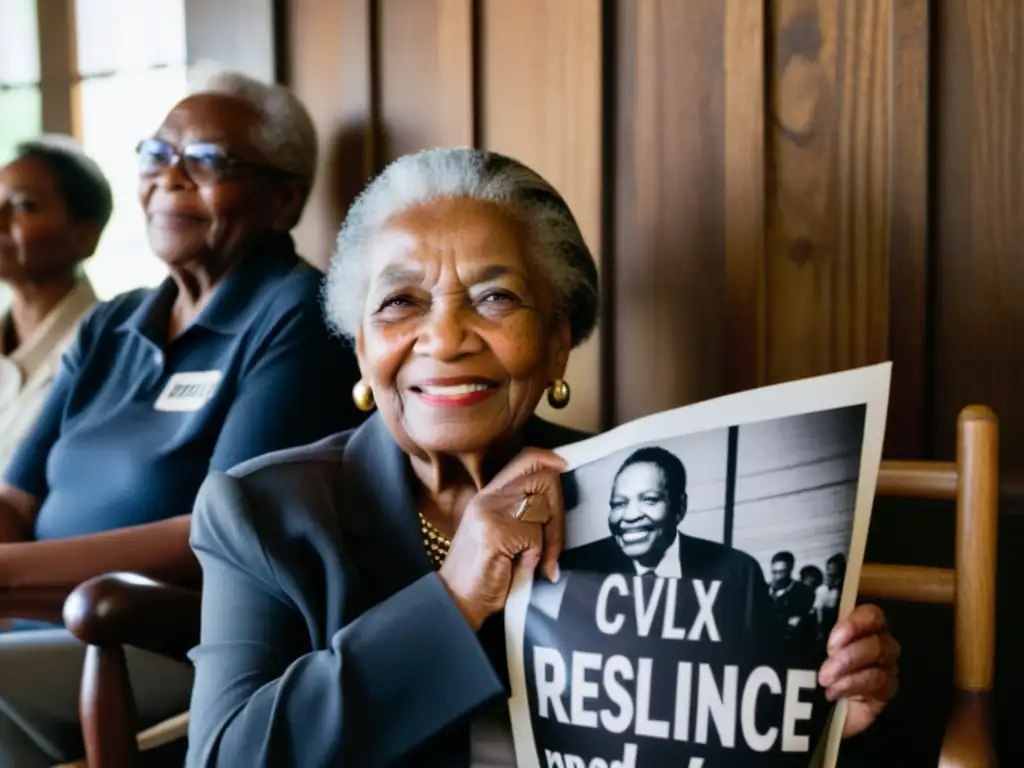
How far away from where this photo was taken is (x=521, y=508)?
2.54 feet

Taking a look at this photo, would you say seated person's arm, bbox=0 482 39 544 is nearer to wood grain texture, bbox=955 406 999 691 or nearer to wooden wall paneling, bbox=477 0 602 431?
wooden wall paneling, bbox=477 0 602 431

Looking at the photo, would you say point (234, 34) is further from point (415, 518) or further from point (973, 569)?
point (973, 569)

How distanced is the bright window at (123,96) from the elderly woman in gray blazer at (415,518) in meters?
1.22

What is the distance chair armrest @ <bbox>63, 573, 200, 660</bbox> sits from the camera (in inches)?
37.0

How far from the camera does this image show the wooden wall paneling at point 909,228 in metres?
1.12

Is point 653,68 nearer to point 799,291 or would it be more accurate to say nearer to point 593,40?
point 593,40

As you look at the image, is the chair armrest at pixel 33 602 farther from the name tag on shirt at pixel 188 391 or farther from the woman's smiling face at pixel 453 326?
the woman's smiling face at pixel 453 326

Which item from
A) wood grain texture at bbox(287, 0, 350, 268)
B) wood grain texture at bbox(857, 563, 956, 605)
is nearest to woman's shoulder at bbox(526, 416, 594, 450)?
wood grain texture at bbox(857, 563, 956, 605)

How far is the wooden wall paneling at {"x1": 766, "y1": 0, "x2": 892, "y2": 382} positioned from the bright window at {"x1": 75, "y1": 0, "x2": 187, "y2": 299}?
47.6 inches

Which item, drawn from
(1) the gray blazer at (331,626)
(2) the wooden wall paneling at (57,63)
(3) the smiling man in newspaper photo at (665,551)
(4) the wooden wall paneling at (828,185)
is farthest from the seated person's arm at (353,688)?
(2) the wooden wall paneling at (57,63)

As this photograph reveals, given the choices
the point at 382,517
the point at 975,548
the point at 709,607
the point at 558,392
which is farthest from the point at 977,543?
the point at 382,517

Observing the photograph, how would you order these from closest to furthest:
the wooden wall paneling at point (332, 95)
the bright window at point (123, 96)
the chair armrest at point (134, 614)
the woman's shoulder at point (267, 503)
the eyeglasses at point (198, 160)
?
the woman's shoulder at point (267, 503) < the chair armrest at point (134, 614) < the eyeglasses at point (198, 160) < the wooden wall paneling at point (332, 95) < the bright window at point (123, 96)

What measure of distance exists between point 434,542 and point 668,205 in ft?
1.93

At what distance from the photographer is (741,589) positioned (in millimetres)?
A: 733
